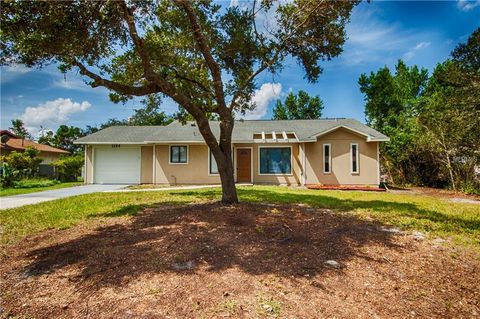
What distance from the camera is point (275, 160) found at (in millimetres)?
16797

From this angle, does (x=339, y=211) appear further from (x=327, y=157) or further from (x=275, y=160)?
(x=275, y=160)

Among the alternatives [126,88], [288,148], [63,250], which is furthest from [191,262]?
[288,148]

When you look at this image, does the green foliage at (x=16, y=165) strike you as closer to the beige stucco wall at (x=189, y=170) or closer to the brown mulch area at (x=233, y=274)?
the beige stucco wall at (x=189, y=170)

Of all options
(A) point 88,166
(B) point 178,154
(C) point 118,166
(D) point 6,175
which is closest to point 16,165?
(D) point 6,175

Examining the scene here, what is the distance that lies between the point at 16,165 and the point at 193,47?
556 inches

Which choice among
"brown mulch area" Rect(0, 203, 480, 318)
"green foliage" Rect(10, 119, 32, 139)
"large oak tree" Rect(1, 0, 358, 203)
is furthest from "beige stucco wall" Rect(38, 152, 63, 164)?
"brown mulch area" Rect(0, 203, 480, 318)

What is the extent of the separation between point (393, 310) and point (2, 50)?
26.5 feet

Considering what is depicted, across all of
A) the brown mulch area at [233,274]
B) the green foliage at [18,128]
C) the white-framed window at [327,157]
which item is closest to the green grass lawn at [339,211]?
the brown mulch area at [233,274]

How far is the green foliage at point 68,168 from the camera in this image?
1942 cm

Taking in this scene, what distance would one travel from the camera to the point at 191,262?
12.8 feet

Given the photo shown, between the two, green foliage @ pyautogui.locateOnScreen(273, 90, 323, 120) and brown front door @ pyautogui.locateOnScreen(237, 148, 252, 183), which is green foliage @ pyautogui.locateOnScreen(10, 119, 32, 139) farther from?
brown front door @ pyautogui.locateOnScreen(237, 148, 252, 183)

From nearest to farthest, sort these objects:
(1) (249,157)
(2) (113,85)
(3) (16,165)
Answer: (2) (113,85) < (3) (16,165) < (1) (249,157)

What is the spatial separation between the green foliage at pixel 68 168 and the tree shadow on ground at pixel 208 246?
16020 millimetres

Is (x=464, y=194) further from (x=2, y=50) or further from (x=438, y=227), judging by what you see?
(x=2, y=50)
